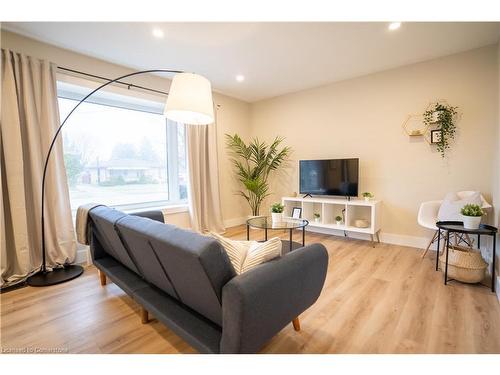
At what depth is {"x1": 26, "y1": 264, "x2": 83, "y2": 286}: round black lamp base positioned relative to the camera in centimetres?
234

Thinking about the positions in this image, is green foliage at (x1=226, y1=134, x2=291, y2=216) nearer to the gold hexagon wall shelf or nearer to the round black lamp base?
the gold hexagon wall shelf

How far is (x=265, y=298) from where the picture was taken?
3.46 feet

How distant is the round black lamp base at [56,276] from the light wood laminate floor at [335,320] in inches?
3.7

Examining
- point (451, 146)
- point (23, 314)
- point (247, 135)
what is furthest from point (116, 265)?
point (451, 146)

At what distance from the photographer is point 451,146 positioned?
3.03 m

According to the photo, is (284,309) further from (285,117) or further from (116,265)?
(285,117)

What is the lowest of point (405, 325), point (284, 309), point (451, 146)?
point (405, 325)

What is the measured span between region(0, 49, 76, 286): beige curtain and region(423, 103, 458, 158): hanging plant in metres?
4.53

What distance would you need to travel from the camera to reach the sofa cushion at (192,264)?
3.37 feet

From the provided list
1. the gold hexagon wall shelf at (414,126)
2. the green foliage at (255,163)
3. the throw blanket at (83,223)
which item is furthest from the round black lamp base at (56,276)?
the gold hexagon wall shelf at (414,126)

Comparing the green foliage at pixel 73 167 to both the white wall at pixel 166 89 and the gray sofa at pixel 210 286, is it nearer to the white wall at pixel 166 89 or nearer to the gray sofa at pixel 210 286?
the white wall at pixel 166 89

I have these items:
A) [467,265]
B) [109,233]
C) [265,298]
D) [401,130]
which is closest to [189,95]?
[109,233]

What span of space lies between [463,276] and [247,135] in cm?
398
